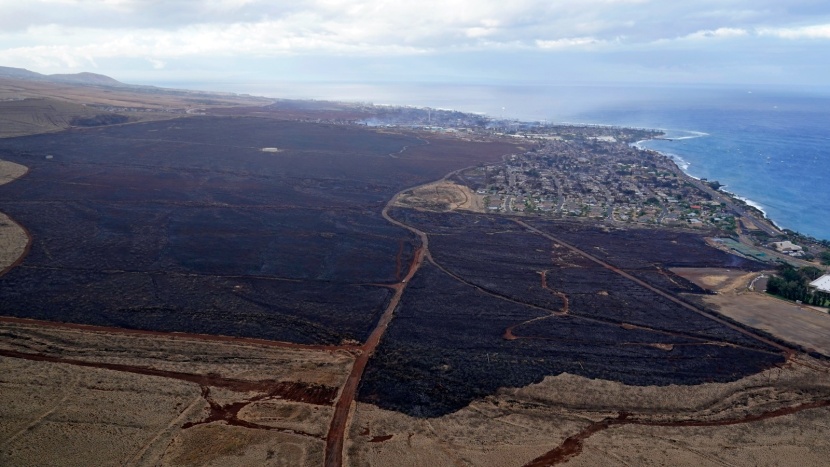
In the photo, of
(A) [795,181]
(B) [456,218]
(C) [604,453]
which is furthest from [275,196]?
(A) [795,181]

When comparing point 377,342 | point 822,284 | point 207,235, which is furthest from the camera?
point 207,235

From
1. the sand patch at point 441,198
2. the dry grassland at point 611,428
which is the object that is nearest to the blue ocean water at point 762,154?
the sand patch at point 441,198

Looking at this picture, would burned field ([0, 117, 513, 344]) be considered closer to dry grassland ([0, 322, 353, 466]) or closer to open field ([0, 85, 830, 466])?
open field ([0, 85, 830, 466])

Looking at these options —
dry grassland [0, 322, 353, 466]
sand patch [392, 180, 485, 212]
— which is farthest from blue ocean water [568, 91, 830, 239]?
dry grassland [0, 322, 353, 466]

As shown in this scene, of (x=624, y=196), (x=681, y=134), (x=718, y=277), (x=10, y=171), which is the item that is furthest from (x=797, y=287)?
(x=681, y=134)

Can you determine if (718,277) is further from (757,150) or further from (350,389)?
(757,150)

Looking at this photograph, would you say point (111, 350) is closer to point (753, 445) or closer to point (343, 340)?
point (343, 340)

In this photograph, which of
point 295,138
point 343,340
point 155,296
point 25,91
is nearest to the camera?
point 343,340
